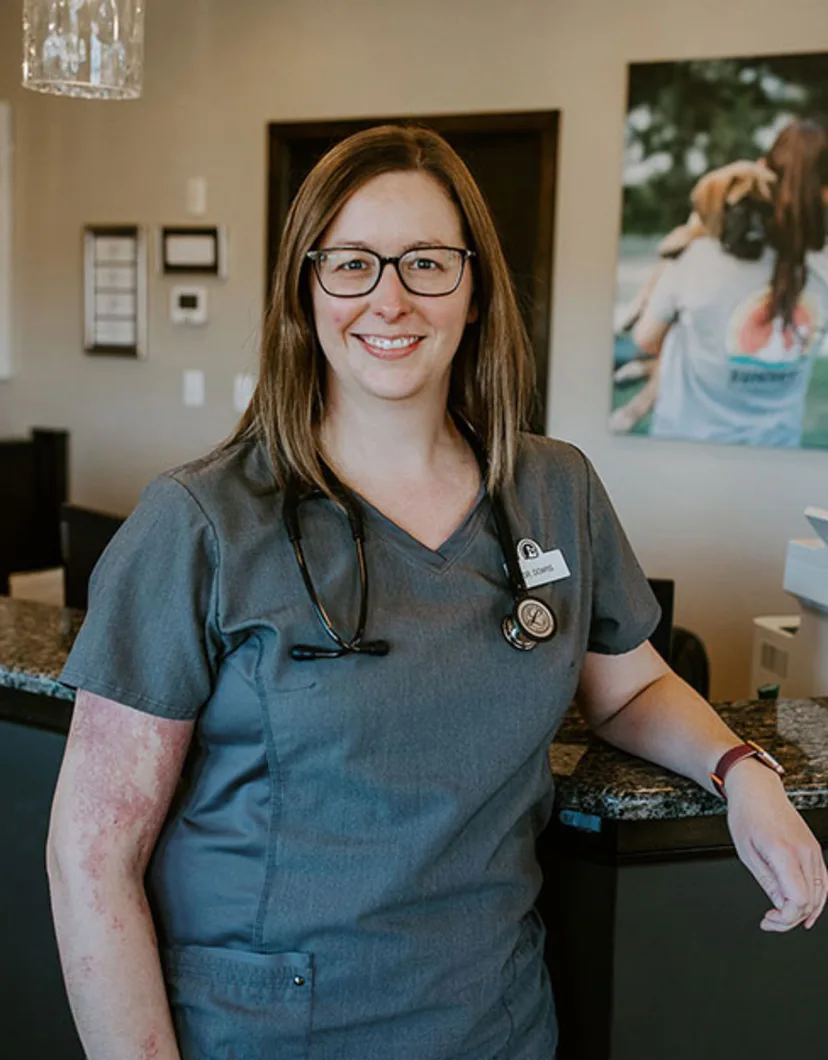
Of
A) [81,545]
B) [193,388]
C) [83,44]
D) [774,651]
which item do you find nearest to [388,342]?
[81,545]

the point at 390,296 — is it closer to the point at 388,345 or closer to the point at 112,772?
the point at 388,345

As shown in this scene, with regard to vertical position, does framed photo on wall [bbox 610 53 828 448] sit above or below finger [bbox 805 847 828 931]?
above

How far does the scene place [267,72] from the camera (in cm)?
459

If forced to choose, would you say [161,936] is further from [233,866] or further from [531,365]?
[531,365]

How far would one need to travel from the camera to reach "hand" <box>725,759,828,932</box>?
1.07 m

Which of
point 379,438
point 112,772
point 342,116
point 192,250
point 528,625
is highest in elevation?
point 342,116

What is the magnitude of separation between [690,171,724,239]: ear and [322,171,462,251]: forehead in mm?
2937

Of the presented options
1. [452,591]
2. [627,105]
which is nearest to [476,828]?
[452,591]

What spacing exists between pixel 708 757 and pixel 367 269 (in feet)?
1.85

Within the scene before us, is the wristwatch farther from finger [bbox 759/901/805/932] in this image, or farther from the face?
the face

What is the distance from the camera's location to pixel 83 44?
234cm

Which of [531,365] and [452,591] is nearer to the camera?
[452,591]

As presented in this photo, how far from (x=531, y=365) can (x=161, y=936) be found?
2.15ft

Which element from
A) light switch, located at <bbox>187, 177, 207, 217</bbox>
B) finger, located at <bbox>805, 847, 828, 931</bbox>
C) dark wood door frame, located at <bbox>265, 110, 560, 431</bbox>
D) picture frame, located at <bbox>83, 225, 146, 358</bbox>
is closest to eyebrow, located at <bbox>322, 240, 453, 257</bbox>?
finger, located at <bbox>805, 847, 828, 931</bbox>
